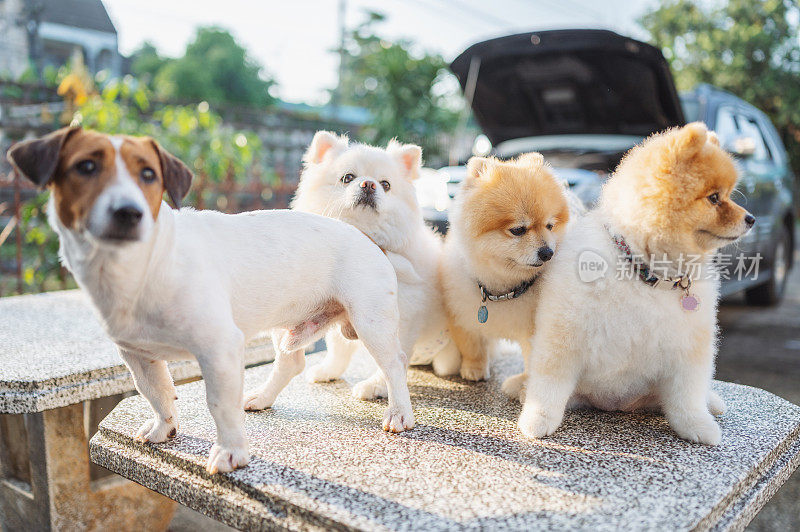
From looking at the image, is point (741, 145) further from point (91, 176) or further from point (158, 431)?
point (91, 176)

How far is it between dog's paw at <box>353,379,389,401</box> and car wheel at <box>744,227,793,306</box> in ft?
A: 21.3

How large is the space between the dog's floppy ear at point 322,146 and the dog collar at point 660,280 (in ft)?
3.72

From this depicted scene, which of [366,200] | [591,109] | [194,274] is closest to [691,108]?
[591,109]

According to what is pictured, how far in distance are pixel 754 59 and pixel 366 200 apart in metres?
15.9

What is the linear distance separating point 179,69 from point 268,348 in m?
25.5

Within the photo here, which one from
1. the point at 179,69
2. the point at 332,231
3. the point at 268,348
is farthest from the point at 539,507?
the point at 179,69

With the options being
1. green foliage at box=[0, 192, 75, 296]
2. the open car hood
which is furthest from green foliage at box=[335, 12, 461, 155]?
green foliage at box=[0, 192, 75, 296]

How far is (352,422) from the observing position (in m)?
2.05

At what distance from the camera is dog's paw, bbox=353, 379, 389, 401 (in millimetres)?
2320

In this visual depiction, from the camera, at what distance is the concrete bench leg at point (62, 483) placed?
2205mm

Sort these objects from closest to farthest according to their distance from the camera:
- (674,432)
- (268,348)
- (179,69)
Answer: (674,432) → (268,348) → (179,69)

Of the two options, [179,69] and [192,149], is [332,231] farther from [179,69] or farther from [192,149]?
[179,69]

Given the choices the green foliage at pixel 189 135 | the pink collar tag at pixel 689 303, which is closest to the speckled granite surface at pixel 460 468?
the pink collar tag at pixel 689 303

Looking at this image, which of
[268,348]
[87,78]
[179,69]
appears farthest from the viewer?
[179,69]
